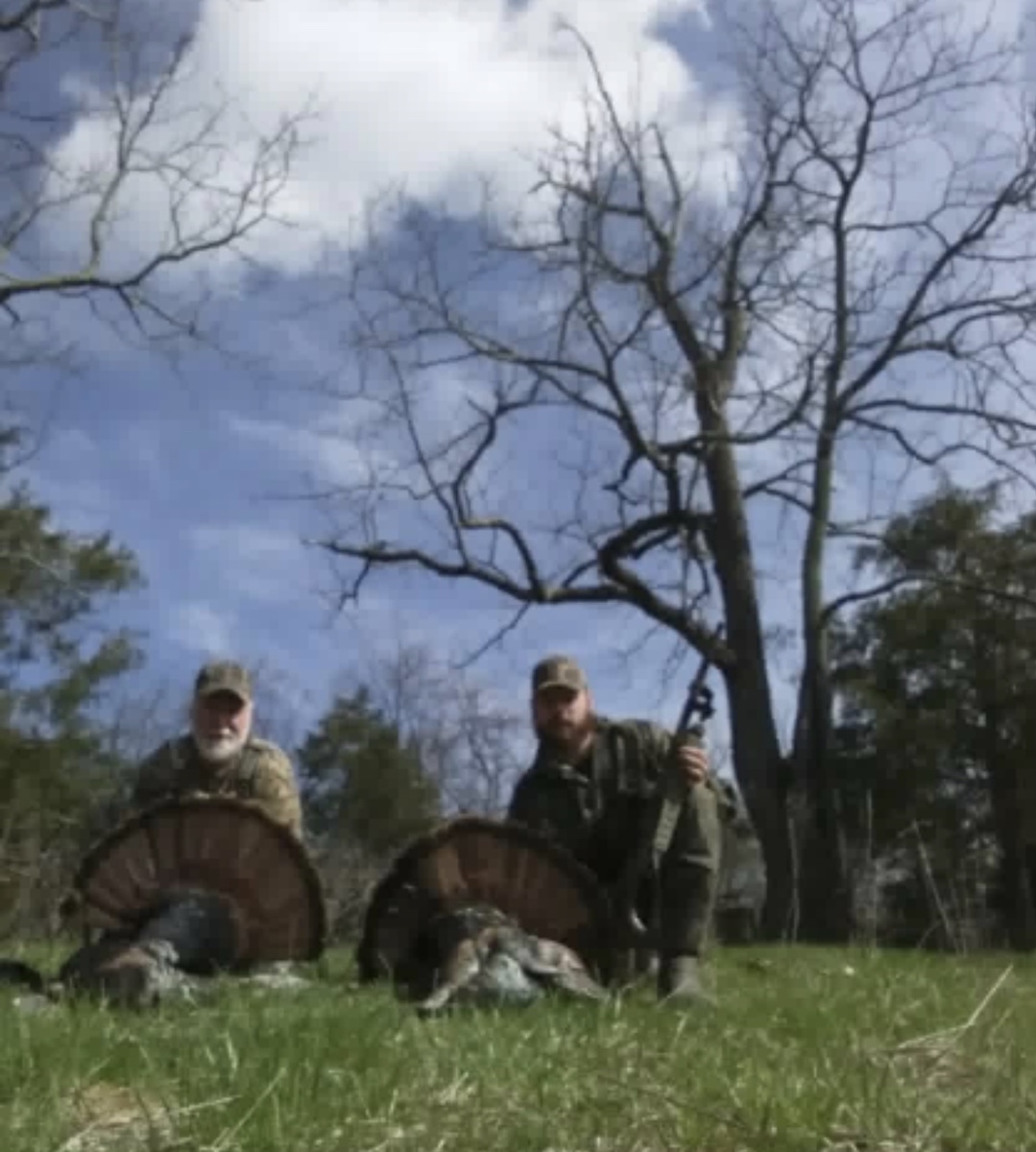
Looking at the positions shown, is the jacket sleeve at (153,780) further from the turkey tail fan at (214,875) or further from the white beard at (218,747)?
the turkey tail fan at (214,875)

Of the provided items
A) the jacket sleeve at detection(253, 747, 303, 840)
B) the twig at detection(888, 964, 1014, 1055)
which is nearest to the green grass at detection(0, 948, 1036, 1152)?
the twig at detection(888, 964, 1014, 1055)

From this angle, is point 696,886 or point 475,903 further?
point 696,886

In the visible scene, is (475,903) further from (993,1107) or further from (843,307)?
(843,307)

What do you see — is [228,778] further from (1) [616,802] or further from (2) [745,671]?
(2) [745,671]

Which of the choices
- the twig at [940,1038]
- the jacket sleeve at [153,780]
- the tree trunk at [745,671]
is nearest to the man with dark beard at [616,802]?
the jacket sleeve at [153,780]

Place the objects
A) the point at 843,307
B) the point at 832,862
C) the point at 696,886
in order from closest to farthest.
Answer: the point at 696,886, the point at 832,862, the point at 843,307

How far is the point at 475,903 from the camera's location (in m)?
6.90

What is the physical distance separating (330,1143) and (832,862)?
2040 cm

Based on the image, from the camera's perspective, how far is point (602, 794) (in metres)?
7.73

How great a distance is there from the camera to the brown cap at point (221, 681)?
7.76 m

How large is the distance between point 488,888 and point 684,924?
2.65 feet

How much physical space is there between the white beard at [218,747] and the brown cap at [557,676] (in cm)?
121

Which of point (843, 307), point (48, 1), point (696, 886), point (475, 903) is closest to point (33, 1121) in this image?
point (475, 903)

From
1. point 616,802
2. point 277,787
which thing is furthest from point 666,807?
point 277,787
